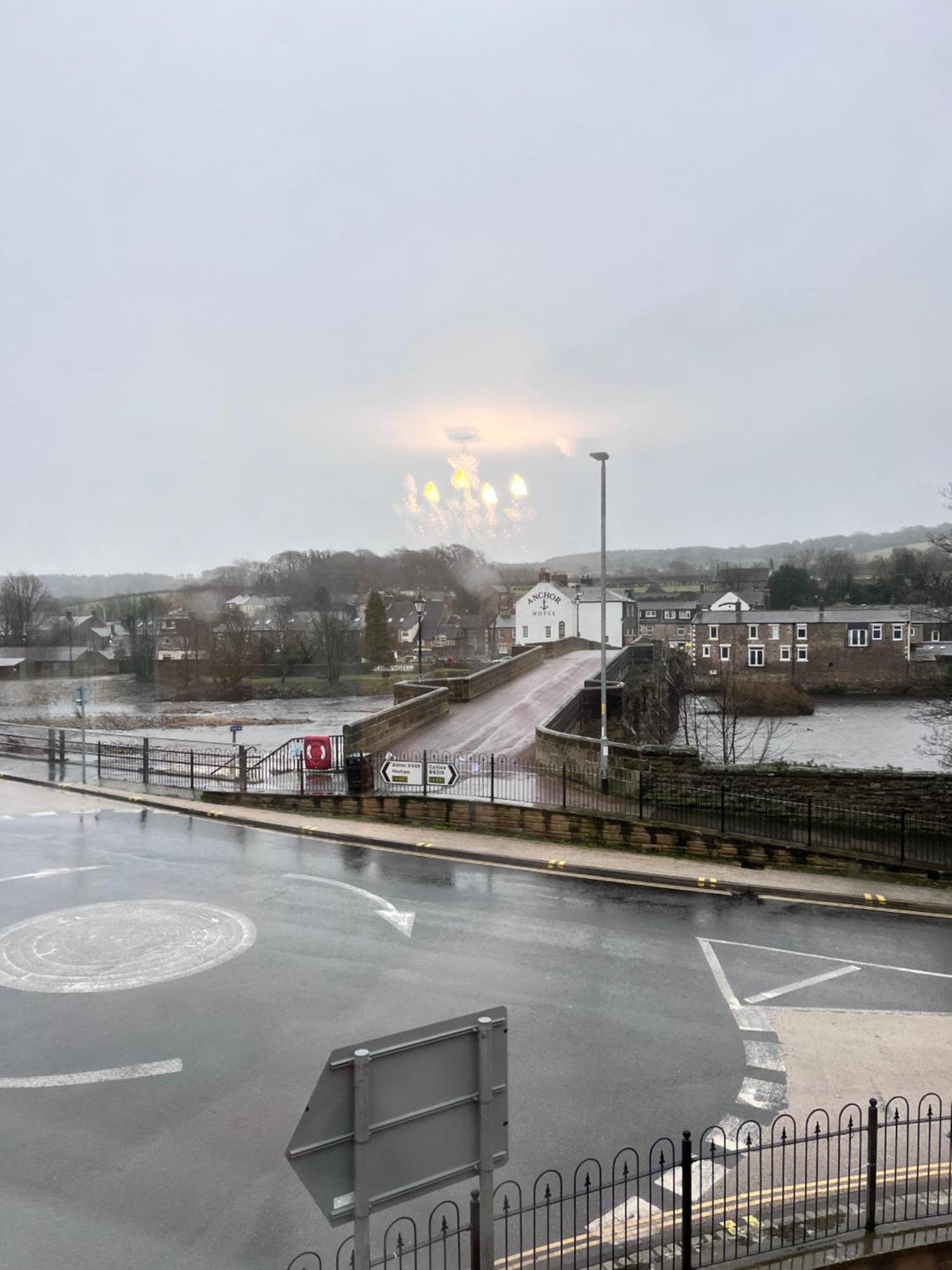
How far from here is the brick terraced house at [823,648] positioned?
3396 inches

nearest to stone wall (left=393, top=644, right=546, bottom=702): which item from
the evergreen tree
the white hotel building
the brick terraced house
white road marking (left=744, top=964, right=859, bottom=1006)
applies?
white road marking (left=744, top=964, right=859, bottom=1006)

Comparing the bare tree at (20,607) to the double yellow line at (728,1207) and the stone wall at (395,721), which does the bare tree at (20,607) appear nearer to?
the stone wall at (395,721)

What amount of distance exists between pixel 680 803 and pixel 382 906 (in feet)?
28.6

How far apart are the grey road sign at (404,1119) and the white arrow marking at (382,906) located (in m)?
8.32

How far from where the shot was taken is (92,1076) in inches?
325

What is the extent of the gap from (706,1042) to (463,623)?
116 m

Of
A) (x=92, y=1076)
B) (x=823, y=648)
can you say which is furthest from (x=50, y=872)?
(x=823, y=648)

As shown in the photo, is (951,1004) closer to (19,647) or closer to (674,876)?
(674,876)

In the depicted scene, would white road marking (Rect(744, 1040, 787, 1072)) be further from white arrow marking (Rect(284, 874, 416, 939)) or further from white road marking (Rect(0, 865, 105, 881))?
white road marking (Rect(0, 865, 105, 881))

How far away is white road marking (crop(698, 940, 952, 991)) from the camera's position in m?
11.3

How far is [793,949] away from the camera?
474 inches

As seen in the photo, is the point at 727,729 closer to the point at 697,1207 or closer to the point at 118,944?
the point at 118,944

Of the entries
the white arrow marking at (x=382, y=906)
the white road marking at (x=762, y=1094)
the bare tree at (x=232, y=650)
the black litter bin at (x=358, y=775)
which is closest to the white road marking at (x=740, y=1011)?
the white road marking at (x=762, y=1094)

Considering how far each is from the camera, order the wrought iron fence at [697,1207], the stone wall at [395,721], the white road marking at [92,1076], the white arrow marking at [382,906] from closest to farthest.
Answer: the wrought iron fence at [697,1207] < the white road marking at [92,1076] < the white arrow marking at [382,906] < the stone wall at [395,721]
